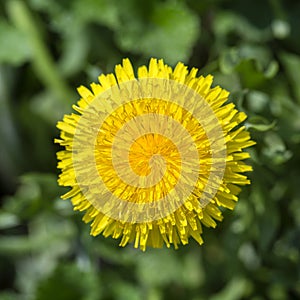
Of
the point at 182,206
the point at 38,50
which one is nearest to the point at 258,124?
the point at 182,206

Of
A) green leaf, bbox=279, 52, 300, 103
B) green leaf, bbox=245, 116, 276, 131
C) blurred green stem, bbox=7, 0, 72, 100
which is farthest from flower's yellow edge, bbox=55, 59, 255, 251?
blurred green stem, bbox=7, 0, 72, 100

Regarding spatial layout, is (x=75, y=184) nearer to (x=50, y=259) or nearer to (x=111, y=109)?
(x=111, y=109)

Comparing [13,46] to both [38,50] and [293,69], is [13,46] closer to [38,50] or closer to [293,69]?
[38,50]

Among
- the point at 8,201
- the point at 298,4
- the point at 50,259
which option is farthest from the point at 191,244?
the point at 298,4

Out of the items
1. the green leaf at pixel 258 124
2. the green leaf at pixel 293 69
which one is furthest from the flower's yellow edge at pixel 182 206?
the green leaf at pixel 293 69

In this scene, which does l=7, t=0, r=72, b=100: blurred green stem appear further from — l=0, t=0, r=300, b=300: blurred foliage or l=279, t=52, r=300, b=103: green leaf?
l=279, t=52, r=300, b=103: green leaf
